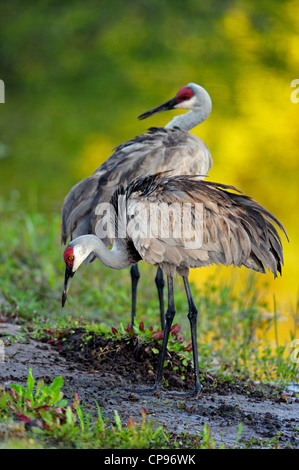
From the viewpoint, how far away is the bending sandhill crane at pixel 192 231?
4562 millimetres

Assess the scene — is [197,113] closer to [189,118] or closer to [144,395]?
[189,118]

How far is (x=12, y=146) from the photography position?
1216cm

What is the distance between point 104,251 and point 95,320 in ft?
5.11

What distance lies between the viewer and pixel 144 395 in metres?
4.44

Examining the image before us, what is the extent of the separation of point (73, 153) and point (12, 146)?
1006 millimetres

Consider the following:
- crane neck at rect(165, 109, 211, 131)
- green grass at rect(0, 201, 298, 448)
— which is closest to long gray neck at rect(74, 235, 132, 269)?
green grass at rect(0, 201, 298, 448)

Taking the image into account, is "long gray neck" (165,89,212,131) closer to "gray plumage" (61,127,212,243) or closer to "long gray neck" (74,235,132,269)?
"gray plumage" (61,127,212,243)

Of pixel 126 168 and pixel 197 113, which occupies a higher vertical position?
pixel 197 113

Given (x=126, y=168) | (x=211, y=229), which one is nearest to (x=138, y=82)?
(x=126, y=168)

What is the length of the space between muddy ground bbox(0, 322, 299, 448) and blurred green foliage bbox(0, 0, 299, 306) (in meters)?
5.54

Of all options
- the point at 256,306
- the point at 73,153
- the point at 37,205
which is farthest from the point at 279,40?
the point at 256,306

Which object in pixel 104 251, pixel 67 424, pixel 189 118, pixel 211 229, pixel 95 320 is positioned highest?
pixel 189 118

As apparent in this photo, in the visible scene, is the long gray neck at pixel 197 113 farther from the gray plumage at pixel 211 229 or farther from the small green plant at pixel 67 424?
the small green plant at pixel 67 424

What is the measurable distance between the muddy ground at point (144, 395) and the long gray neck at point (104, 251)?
0.49 metres
